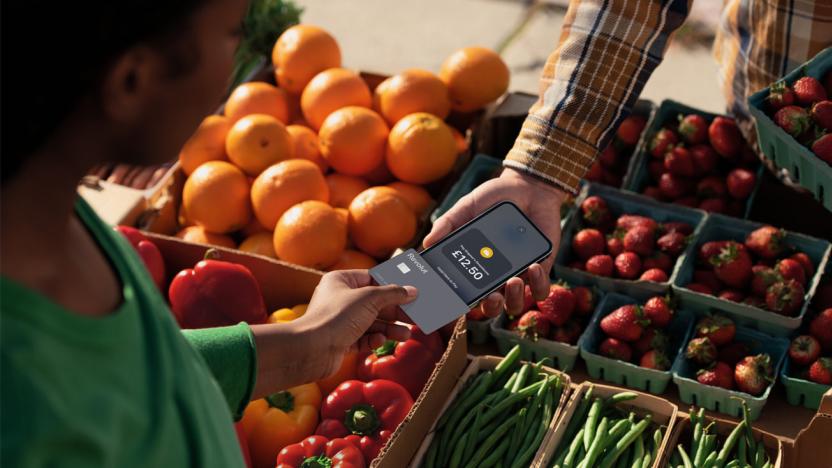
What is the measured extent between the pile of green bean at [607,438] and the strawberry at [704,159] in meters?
1.09

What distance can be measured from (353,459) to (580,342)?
0.76 metres

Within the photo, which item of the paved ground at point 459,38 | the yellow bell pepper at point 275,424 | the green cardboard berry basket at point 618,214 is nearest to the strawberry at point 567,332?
the green cardboard berry basket at point 618,214

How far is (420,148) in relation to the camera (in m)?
2.95

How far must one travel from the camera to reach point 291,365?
150 centimetres

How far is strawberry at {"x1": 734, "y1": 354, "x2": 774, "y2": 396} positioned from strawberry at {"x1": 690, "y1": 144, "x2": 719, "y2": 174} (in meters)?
0.86

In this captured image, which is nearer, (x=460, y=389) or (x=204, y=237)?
(x=460, y=389)

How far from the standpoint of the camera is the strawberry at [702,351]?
2.49 meters

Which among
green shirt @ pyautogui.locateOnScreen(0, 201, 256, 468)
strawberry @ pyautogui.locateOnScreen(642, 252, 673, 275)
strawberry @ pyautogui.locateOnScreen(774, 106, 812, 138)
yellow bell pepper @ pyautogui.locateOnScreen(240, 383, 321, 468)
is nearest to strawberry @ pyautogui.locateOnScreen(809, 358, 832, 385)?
strawberry @ pyautogui.locateOnScreen(642, 252, 673, 275)

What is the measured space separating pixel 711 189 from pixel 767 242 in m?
0.39

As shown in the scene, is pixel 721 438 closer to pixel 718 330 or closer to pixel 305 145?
pixel 718 330

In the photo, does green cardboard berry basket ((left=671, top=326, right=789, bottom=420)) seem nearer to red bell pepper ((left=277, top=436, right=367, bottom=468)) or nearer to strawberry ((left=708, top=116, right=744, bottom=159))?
strawberry ((left=708, top=116, right=744, bottom=159))

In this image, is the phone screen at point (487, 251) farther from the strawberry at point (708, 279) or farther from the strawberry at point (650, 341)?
the strawberry at point (708, 279)

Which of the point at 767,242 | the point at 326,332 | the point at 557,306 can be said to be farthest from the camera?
the point at 767,242

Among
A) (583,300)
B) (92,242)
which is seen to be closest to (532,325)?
(583,300)
